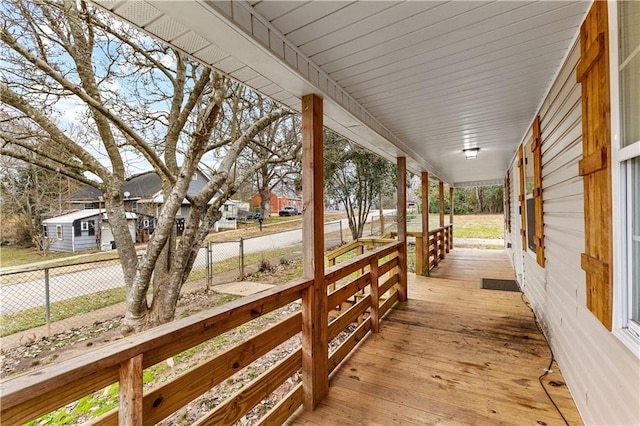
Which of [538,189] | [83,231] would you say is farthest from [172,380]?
[83,231]

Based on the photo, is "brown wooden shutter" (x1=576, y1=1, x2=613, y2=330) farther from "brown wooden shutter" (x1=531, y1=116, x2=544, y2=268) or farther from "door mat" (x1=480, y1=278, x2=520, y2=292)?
"door mat" (x1=480, y1=278, x2=520, y2=292)

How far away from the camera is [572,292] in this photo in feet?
6.29

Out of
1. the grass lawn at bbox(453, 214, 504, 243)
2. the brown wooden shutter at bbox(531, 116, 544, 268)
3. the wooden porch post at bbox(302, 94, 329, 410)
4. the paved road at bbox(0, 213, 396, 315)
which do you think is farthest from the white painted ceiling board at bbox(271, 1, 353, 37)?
the grass lawn at bbox(453, 214, 504, 243)

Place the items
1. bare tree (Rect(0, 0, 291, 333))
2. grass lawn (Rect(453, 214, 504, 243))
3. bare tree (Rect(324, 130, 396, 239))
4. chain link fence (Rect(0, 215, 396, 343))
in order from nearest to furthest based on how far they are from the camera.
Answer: bare tree (Rect(0, 0, 291, 333))
chain link fence (Rect(0, 215, 396, 343))
bare tree (Rect(324, 130, 396, 239))
grass lawn (Rect(453, 214, 504, 243))

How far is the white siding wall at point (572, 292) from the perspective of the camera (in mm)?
1257

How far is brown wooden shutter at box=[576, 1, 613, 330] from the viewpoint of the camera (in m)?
1.25

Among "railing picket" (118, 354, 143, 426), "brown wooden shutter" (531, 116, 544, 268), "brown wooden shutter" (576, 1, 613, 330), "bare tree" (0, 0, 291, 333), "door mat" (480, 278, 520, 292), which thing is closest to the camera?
"railing picket" (118, 354, 143, 426)

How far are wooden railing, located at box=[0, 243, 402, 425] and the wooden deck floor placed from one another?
52cm

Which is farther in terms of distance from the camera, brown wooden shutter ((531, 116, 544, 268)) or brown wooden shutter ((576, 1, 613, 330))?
brown wooden shutter ((531, 116, 544, 268))

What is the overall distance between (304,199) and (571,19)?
5.92 ft

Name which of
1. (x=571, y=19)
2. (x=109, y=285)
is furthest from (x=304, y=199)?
(x=109, y=285)

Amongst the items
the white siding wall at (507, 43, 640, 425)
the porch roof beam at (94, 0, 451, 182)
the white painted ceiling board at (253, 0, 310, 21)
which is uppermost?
the white painted ceiling board at (253, 0, 310, 21)

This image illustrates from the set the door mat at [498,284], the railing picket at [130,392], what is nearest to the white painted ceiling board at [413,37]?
the railing picket at [130,392]

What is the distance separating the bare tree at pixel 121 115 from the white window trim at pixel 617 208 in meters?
3.91
